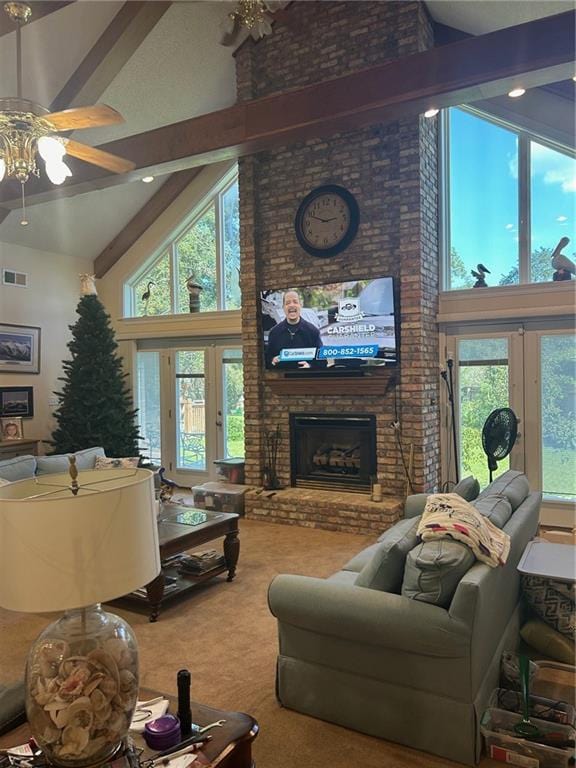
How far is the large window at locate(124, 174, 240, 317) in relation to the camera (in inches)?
272

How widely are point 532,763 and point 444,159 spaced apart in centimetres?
508

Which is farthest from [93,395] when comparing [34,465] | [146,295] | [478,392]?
[478,392]

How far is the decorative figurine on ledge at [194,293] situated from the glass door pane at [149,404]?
942 millimetres

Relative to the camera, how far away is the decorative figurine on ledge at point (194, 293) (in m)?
7.03

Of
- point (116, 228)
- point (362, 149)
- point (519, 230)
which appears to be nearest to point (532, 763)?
point (519, 230)

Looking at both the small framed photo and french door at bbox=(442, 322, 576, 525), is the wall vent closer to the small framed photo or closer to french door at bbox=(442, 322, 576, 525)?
the small framed photo

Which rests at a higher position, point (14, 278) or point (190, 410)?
point (14, 278)

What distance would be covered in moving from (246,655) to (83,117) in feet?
10.5

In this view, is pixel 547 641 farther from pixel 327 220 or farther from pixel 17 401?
pixel 17 401

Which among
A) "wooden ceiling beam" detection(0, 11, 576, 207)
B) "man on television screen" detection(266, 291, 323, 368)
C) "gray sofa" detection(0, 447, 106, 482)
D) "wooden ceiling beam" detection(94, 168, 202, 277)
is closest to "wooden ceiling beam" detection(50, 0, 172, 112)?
"wooden ceiling beam" detection(0, 11, 576, 207)

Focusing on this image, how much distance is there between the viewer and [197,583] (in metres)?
3.67

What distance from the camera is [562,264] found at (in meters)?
4.88

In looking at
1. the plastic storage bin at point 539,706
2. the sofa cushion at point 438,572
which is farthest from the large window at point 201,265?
the plastic storage bin at point 539,706

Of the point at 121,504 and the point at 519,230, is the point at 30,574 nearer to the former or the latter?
the point at 121,504
